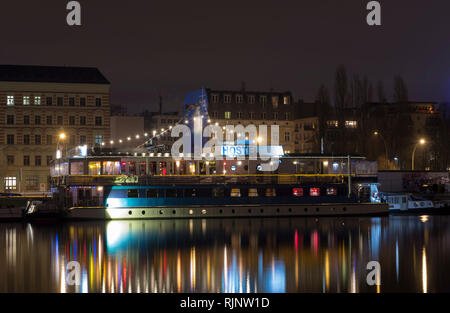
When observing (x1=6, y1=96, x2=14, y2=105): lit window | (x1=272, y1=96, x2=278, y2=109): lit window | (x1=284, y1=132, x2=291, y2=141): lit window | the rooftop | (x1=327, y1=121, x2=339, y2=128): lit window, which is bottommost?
(x1=284, y1=132, x2=291, y2=141): lit window

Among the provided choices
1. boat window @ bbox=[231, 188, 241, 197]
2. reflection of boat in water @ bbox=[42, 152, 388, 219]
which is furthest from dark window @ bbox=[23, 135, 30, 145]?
boat window @ bbox=[231, 188, 241, 197]

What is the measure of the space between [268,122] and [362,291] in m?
69.9

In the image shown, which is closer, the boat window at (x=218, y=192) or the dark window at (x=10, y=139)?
the boat window at (x=218, y=192)

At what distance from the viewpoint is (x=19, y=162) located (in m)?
74.9

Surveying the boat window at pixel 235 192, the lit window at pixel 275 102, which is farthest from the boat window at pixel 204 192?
the lit window at pixel 275 102

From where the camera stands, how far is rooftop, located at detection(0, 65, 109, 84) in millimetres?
75375

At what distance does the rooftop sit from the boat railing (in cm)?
2367

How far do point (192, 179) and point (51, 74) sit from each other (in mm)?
32235

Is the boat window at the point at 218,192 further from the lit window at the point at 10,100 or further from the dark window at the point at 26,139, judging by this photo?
the lit window at the point at 10,100

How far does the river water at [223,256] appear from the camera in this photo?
25.8 meters

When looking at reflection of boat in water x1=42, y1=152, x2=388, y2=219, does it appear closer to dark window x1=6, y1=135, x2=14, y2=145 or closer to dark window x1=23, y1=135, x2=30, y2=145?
dark window x1=23, y1=135, x2=30, y2=145

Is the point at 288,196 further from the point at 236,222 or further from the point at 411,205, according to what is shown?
the point at 411,205

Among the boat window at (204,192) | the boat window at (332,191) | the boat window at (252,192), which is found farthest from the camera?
the boat window at (332,191)

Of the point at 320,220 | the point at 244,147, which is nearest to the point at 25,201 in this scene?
the point at 244,147
